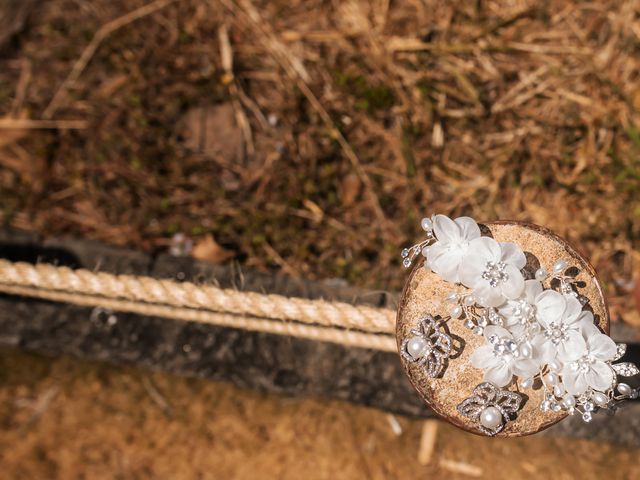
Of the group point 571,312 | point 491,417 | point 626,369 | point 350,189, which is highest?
point 571,312

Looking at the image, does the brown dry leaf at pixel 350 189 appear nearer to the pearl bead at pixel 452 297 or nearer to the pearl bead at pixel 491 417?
the pearl bead at pixel 452 297

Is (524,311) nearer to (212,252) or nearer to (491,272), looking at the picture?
(491,272)

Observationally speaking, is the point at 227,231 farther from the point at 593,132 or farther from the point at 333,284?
the point at 593,132

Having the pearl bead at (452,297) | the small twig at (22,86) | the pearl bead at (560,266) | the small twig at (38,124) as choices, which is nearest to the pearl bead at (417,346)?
the pearl bead at (452,297)

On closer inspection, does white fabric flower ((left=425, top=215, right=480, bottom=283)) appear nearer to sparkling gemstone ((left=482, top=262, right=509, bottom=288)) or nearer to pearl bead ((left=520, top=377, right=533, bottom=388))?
sparkling gemstone ((left=482, top=262, right=509, bottom=288))

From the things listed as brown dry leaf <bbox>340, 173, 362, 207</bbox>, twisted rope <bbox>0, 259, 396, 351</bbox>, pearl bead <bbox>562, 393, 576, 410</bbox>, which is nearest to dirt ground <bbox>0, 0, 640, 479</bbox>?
brown dry leaf <bbox>340, 173, 362, 207</bbox>

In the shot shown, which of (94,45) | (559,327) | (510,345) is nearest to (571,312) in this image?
(559,327)
